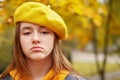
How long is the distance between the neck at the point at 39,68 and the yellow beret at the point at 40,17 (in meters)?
0.26

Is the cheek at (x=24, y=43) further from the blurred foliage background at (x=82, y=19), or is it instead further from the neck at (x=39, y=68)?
the blurred foliage background at (x=82, y=19)

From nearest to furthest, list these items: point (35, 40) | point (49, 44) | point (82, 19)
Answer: point (35, 40) < point (49, 44) < point (82, 19)

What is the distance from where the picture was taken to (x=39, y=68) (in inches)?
137

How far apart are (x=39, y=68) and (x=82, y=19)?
20.5 ft

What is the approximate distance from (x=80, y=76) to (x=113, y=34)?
669cm

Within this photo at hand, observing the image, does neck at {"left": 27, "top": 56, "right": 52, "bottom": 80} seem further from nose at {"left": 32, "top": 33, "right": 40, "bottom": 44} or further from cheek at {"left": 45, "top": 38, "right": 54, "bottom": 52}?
nose at {"left": 32, "top": 33, "right": 40, "bottom": 44}

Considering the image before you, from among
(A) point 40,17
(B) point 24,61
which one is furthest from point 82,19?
(A) point 40,17

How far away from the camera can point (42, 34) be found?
3361mm

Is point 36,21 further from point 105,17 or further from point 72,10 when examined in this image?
point 105,17

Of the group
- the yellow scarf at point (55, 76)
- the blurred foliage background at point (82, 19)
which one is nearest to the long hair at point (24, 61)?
the yellow scarf at point (55, 76)

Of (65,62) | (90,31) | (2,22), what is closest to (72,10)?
(2,22)

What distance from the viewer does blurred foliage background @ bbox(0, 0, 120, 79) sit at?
502 cm

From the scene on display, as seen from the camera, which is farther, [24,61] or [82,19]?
[82,19]

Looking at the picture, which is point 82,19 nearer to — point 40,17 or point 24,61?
point 24,61
